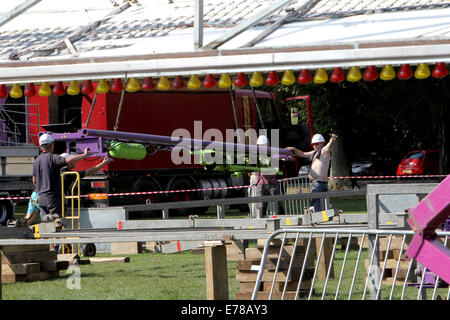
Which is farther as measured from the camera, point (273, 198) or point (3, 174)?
point (3, 174)

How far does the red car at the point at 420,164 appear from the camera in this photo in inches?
1556

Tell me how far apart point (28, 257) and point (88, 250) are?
3.22m

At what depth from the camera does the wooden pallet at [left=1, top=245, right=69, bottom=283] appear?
11.1m

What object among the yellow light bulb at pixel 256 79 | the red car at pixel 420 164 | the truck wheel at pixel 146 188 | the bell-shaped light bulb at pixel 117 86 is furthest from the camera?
the red car at pixel 420 164

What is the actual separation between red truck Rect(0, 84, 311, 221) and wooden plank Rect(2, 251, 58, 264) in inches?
424

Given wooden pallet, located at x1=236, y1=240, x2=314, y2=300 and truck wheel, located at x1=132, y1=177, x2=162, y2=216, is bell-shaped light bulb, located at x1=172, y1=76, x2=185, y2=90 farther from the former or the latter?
truck wheel, located at x1=132, y1=177, x2=162, y2=216

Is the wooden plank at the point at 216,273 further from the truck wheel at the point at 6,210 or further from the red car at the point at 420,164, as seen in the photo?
the red car at the point at 420,164

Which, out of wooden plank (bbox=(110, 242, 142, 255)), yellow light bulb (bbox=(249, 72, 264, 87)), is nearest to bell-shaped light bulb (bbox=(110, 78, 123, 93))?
yellow light bulb (bbox=(249, 72, 264, 87))

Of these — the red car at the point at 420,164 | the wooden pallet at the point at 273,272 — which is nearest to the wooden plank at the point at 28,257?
the wooden pallet at the point at 273,272

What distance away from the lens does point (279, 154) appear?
16.1 metres

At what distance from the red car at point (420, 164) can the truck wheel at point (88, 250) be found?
2661 centimetres
